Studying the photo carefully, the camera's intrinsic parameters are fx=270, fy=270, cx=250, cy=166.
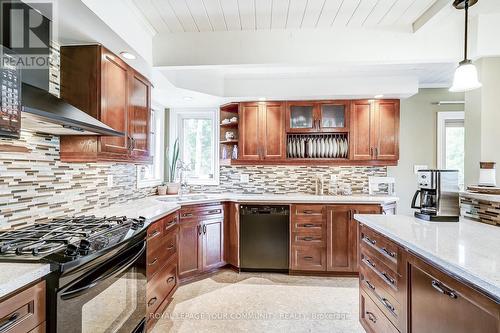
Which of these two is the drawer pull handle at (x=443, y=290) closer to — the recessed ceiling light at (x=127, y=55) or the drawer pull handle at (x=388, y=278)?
the drawer pull handle at (x=388, y=278)

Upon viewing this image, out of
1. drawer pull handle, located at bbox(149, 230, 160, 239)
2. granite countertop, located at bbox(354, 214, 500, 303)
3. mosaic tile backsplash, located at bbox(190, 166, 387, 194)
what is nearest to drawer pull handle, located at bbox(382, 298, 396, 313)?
granite countertop, located at bbox(354, 214, 500, 303)

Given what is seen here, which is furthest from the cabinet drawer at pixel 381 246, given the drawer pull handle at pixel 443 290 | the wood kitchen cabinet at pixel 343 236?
the wood kitchen cabinet at pixel 343 236

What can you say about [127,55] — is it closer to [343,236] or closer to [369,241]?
[369,241]

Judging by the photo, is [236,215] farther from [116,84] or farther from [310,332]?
[116,84]

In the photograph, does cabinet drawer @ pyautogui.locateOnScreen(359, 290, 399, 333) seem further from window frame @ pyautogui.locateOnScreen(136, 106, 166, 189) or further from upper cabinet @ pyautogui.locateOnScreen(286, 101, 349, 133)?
window frame @ pyautogui.locateOnScreen(136, 106, 166, 189)

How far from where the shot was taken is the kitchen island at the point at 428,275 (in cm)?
102

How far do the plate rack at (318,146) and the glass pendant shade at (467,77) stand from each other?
193cm

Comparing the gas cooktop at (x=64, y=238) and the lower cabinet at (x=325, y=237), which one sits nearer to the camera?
the gas cooktop at (x=64, y=238)

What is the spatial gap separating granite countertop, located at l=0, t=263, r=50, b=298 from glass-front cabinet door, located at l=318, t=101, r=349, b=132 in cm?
327

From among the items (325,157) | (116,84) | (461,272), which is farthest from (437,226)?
(116,84)

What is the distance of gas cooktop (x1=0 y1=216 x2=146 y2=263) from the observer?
3.82ft

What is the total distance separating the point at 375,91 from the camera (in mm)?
3420

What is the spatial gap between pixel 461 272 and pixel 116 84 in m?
2.44
